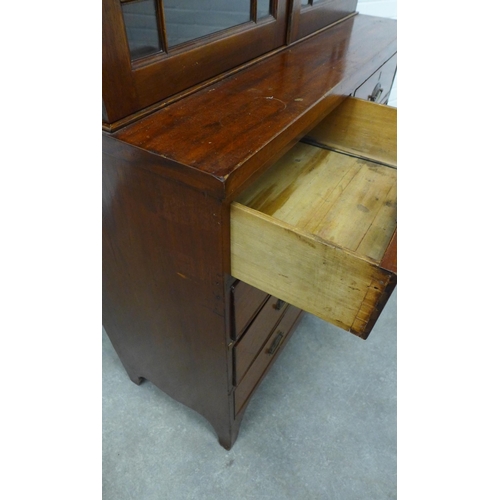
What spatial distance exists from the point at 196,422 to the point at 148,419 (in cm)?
14

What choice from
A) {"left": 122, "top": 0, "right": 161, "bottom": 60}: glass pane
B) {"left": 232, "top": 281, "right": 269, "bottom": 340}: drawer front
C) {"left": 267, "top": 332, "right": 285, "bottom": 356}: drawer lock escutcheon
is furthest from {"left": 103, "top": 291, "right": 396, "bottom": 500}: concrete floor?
{"left": 122, "top": 0, "right": 161, "bottom": 60}: glass pane

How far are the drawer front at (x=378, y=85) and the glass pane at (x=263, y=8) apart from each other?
255 mm

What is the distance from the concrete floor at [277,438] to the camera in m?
0.99

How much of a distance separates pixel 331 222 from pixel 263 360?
477 millimetres

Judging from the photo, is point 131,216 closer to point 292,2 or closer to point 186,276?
point 186,276

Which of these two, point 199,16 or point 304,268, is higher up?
point 199,16

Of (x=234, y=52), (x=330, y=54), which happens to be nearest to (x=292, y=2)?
(x=330, y=54)

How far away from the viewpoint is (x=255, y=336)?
850mm

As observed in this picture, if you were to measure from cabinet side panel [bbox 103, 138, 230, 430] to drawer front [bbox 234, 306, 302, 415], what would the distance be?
0.18ft

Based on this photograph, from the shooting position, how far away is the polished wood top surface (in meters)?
0.52

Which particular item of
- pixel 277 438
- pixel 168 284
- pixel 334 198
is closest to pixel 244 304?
pixel 168 284

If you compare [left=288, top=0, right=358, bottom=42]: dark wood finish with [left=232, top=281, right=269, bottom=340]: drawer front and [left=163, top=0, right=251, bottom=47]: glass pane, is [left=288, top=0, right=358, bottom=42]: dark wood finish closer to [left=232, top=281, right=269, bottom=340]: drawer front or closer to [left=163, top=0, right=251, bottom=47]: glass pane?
[left=163, top=0, right=251, bottom=47]: glass pane

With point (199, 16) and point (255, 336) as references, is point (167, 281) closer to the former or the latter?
point (255, 336)

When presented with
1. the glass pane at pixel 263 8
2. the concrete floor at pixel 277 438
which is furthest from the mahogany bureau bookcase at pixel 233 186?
the concrete floor at pixel 277 438
